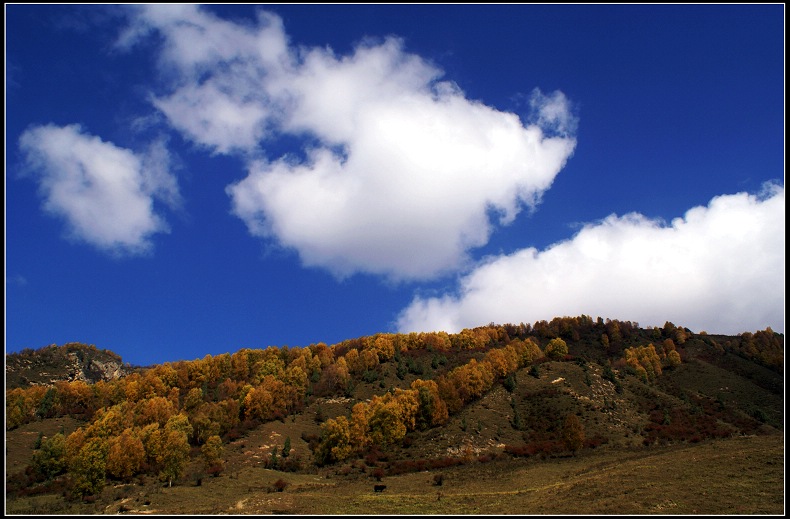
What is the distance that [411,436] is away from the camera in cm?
10738

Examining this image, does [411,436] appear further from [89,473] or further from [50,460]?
[50,460]

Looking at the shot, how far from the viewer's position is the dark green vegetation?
148 feet

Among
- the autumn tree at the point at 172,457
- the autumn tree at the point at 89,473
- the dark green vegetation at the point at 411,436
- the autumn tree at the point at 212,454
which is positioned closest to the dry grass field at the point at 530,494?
the dark green vegetation at the point at 411,436

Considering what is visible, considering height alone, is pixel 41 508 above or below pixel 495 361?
below

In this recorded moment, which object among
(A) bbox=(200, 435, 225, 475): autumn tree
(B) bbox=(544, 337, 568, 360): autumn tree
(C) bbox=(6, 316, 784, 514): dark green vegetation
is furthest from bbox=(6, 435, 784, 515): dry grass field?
(B) bbox=(544, 337, 568, 360): autumn tree

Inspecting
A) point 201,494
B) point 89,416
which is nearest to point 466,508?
point 201,494

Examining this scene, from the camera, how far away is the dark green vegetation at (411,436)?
148 ft

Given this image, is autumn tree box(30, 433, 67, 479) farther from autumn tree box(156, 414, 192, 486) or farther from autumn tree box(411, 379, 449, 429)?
autumn tree box(411, 379, 449, 429)

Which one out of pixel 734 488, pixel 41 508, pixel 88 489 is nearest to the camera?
pixel 734 488

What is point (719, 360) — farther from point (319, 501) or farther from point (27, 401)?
point (27, 401)

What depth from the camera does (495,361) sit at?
14600 centimetres

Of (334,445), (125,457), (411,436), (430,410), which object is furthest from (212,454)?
(430,410)

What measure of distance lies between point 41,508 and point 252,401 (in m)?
72.1

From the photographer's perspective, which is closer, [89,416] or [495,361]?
[89,416]
